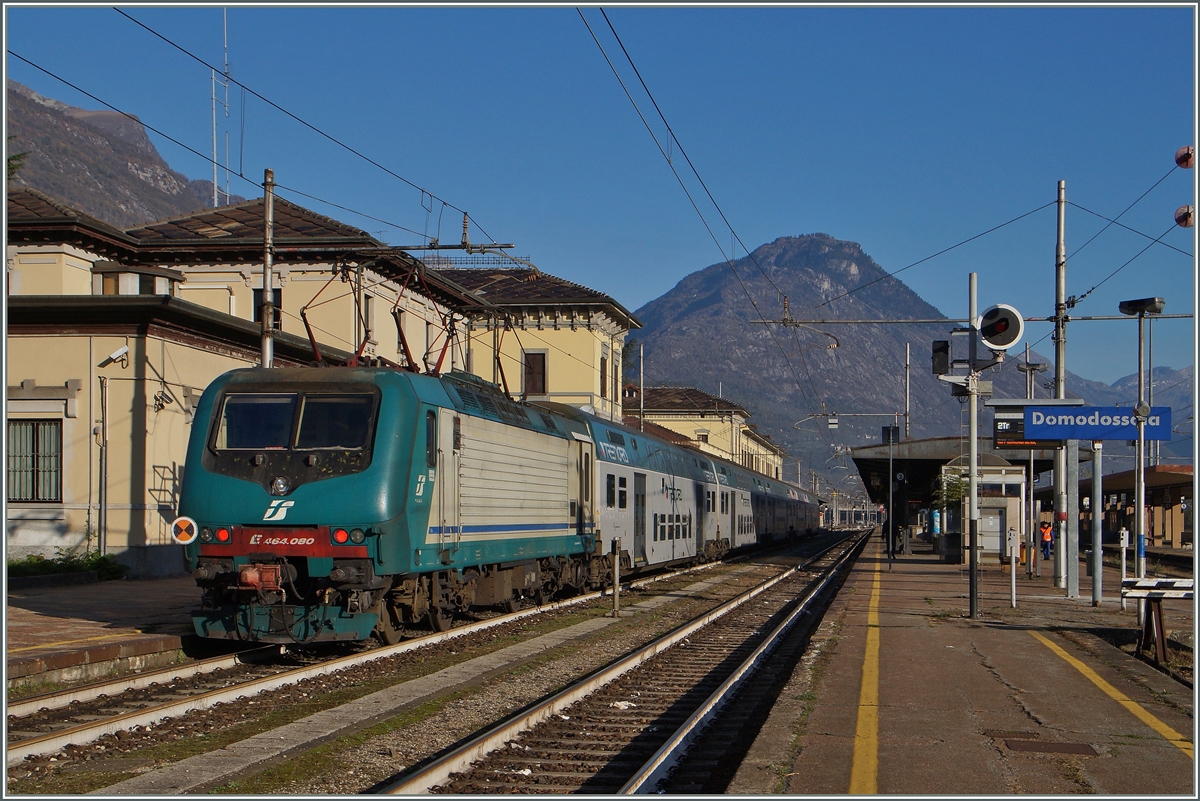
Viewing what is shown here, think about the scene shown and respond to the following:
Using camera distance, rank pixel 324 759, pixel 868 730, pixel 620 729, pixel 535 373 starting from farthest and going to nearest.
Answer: pixel 535 373 → pixel 620 729 → pixel 868 730 → pixel 324 759

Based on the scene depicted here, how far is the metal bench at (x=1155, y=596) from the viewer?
12781 millimetres

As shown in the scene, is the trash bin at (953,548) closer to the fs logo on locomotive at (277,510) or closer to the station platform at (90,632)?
the station platform at (90,632)

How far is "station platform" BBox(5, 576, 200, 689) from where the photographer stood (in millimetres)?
11117

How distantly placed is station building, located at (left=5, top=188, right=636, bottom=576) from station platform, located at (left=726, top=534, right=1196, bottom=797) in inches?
323

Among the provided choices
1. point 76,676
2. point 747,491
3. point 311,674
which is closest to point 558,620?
point 311,674

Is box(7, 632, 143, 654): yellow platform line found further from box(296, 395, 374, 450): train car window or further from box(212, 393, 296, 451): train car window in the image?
box(296, 395, 374, 450): train car window

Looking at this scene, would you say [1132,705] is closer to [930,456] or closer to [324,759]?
[324,759]

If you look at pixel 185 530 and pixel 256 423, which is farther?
pixel 256 423

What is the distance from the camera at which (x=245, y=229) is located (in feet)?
116

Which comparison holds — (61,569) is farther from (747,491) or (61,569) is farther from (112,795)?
(747,491)

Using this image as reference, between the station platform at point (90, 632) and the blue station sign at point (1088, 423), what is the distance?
1294 cm

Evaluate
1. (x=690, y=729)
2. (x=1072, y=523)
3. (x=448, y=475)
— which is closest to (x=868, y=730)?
(x=690, y=729)

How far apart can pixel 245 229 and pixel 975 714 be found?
3052 centimetres

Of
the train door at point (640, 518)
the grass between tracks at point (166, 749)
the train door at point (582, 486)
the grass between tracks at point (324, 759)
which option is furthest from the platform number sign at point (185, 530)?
the train door at point (640, 518)
